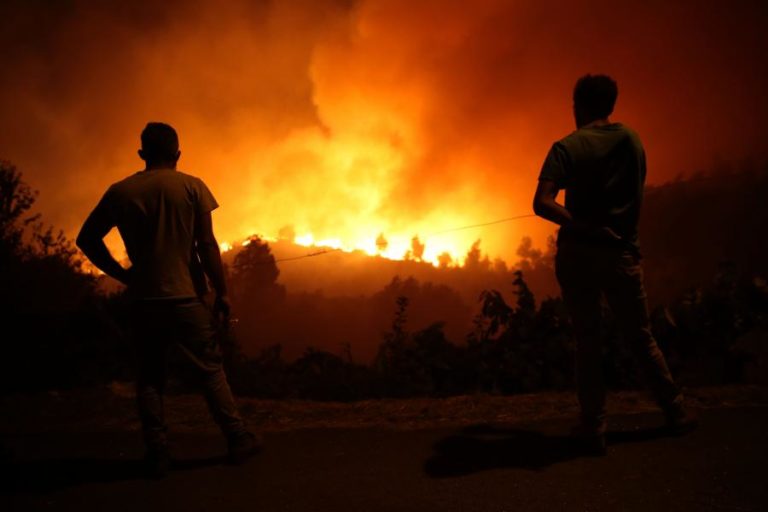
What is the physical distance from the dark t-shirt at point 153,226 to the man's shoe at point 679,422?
295 centimetres

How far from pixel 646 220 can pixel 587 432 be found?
15687mm

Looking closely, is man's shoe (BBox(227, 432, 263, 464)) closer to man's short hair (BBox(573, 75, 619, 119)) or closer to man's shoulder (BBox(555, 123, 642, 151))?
man's shoulder (BBox(555, 123, 642, 151))

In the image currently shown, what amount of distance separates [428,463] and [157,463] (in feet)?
5.10

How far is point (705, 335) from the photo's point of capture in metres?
5.40

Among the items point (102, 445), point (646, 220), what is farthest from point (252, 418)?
point (646, 220)

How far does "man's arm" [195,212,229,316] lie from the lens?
9.84ft

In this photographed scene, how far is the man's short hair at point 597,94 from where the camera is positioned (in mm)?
2889

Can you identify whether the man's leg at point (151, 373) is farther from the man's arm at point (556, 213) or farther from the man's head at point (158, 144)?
the man's arm at point (556, 213)

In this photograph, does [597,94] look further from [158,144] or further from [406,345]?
→ [406,345]

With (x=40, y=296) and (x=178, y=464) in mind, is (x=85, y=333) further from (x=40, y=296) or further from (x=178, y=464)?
(x=178, y=464)

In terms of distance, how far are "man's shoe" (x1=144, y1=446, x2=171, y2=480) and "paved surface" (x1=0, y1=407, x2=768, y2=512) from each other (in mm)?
61

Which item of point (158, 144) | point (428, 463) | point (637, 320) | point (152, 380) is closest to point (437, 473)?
point (428, 463)

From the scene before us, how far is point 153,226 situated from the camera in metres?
2.87

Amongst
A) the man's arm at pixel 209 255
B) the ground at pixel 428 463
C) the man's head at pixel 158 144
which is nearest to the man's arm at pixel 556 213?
the ground at pixel 428 463
